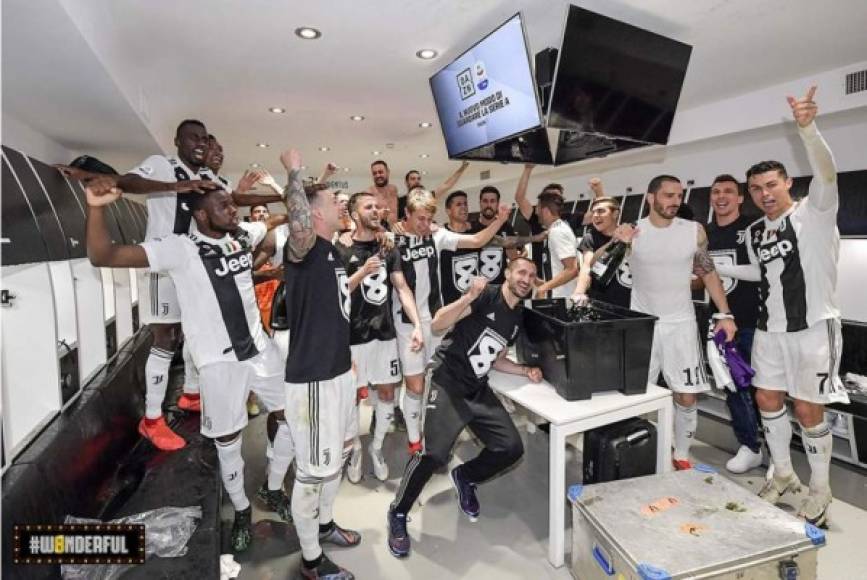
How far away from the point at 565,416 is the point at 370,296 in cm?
136

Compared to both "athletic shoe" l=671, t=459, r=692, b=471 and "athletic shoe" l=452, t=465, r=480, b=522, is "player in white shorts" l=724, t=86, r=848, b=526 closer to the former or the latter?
"athletic shoe" l=671, t=459, r=692, b=471

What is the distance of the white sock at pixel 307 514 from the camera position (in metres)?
2.05

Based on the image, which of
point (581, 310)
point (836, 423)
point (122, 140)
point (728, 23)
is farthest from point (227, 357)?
point (836, 423)

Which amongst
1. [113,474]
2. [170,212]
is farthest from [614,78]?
[113,474]

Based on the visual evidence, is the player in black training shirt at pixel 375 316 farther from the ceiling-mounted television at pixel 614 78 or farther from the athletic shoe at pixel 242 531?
the ceiling-mounted television at pixel 614 78

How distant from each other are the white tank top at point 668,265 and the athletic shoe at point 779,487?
1069 millimetres

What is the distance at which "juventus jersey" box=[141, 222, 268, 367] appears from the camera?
2213 millimetres

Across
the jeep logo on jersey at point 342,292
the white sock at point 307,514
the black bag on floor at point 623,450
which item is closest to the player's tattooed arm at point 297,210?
the jeep logo on jersey at point 342,292

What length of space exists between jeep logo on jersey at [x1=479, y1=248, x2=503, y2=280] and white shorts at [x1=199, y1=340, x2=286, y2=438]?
2.22 m

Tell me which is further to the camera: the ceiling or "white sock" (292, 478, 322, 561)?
the ceiling

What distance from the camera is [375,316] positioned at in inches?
116

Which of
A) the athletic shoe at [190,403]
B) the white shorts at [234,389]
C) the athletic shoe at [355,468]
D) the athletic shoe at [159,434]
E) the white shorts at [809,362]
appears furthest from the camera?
the athletic shoe at [190,403]

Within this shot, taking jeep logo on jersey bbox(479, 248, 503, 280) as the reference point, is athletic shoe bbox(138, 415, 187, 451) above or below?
below

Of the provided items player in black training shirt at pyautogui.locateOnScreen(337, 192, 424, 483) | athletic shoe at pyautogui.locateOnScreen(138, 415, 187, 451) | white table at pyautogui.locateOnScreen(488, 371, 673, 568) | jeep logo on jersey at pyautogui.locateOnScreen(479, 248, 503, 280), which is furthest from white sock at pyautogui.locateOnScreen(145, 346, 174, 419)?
jeep logo on jersey at pyautogui.locateOnScreen(479, 248, 503, 280)
